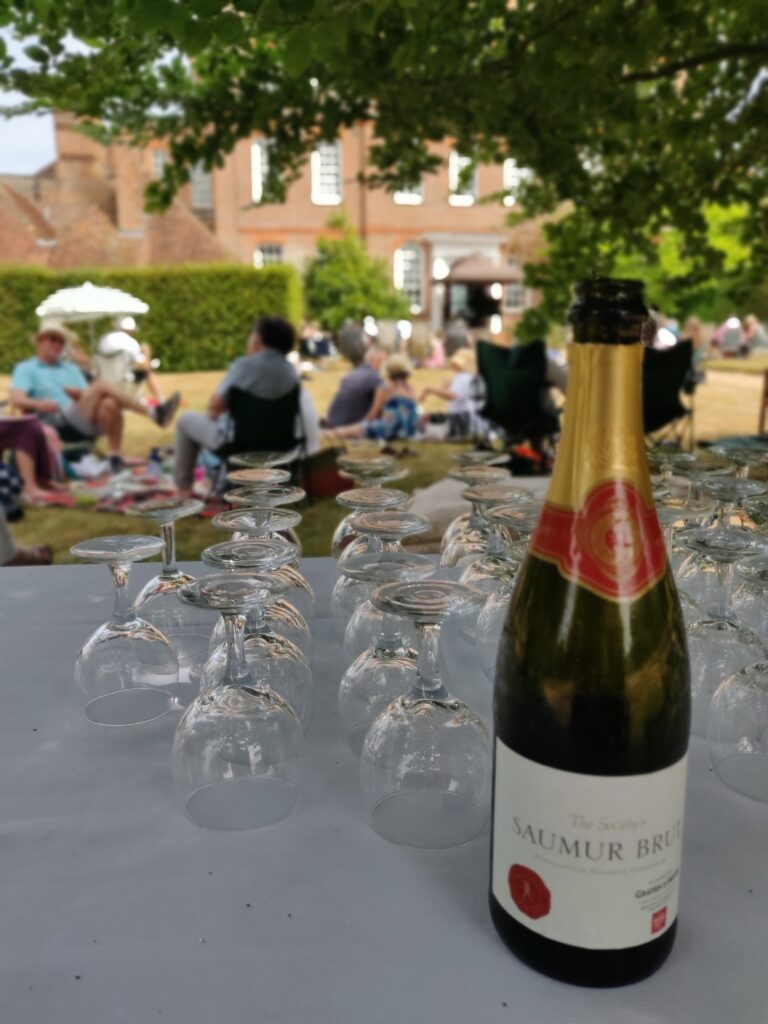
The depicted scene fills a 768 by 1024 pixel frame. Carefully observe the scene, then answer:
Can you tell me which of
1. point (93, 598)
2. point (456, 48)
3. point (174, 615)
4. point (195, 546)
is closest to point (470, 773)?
point (174, 615)

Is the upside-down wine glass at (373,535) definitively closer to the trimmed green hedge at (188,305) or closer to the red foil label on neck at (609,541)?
the red foil label on neck at (609,541)

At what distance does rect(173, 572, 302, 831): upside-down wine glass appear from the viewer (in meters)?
1.07

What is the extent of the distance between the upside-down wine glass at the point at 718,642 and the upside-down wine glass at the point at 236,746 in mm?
578

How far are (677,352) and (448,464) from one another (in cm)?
256

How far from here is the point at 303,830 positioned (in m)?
1.00

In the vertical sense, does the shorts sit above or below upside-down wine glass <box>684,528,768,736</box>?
below

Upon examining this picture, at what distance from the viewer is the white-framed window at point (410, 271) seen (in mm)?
33062

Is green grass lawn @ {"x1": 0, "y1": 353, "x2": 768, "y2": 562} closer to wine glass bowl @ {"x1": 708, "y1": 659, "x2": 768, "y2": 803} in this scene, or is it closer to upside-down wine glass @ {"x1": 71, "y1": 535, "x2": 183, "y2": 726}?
upside-down wine glass @ {"x1": 71, "y1": 535, "x2": 183, "y2": 726}

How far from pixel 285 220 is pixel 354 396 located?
24.3 m

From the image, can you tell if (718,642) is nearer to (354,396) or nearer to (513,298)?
(354,396)

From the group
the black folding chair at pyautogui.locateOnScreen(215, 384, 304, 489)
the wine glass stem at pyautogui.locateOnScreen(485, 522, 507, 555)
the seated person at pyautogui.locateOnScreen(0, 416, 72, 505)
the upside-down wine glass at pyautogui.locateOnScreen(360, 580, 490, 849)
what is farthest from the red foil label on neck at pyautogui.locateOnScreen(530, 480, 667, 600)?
the seated person at pyautogui.locateOnScreen(0, 416, 72, 505)

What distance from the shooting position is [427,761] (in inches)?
43.8

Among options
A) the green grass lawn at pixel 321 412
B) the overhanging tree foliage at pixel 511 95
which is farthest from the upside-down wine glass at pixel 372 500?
the green grass lawn at pixel 321 412

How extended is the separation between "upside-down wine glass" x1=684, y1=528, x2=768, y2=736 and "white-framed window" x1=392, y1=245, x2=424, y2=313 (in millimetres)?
32364
